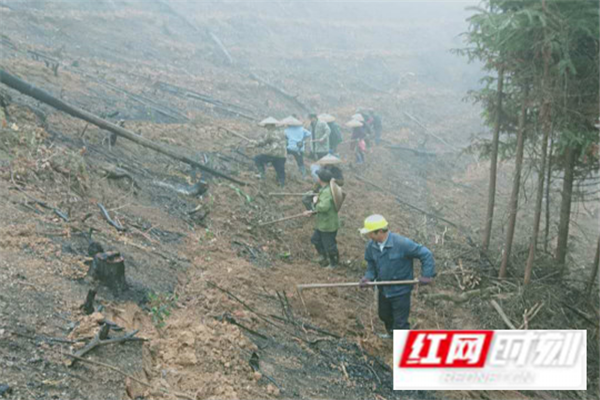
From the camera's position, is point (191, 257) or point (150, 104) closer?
point (191, 257)

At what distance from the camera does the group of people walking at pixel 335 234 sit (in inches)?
230

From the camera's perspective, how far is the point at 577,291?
8266 millimetres

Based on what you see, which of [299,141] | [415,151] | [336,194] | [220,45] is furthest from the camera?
[220,45]

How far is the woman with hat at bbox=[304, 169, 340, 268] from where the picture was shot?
Answer: 7.82m

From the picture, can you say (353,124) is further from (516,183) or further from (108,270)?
(108,270)

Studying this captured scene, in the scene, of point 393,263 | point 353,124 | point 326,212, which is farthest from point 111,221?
point 353,124

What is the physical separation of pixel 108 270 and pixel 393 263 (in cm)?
313

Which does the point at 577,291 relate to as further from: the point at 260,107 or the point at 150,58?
the point at 150,58

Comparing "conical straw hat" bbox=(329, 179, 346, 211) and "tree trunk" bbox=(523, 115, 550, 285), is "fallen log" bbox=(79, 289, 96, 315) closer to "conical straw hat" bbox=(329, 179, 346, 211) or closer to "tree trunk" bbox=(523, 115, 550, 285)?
"conical straw hat" bbox=(329, 179, 346, 211)

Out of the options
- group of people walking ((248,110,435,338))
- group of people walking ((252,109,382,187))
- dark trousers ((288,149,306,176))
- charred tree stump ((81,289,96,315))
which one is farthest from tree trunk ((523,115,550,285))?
charred tree stump ((81,289,96,315))

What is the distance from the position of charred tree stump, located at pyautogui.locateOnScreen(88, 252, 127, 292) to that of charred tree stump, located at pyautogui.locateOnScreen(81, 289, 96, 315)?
0.51m

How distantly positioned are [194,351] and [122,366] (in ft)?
2.45

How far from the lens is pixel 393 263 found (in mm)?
5895

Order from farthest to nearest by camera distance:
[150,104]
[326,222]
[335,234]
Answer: [150,104] → [335,234] → [326,222]
